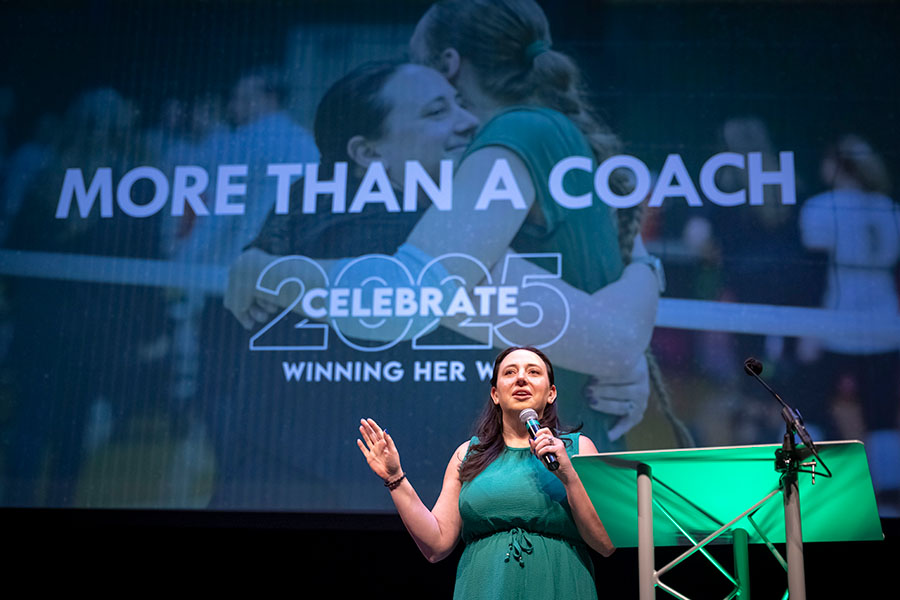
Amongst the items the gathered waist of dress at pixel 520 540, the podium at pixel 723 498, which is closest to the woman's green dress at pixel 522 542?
the gathered waist of dress at pixel 520 540

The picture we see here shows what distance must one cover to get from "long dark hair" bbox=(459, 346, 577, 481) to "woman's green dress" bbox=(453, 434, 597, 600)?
0.06 metres

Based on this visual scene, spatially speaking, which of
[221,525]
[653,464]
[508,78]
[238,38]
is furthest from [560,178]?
[653,464]

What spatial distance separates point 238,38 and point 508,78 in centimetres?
122

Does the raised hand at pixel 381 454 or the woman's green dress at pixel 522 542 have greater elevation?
the raised hand at pixel 381 454

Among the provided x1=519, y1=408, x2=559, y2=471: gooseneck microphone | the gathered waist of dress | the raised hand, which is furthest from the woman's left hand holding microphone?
the raised hand

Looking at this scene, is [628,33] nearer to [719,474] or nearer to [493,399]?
[493,399]

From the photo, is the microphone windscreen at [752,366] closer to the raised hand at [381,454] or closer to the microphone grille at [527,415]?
the microphone grille at [527,415]

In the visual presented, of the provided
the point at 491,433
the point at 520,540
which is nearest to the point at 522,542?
the point at 520,540

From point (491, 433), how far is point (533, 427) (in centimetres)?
35

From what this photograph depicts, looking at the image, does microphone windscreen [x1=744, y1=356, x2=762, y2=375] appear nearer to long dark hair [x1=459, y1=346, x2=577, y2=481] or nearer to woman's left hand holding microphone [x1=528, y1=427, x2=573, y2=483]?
woman's left hand holding microphone [x1=528, y1=427, x2=573, y2=483]

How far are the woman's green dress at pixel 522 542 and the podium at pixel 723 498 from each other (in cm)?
12

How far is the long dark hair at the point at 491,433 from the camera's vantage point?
7.48 feet

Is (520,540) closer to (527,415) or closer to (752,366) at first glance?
(527,415)

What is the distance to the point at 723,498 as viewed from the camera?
199 cm
